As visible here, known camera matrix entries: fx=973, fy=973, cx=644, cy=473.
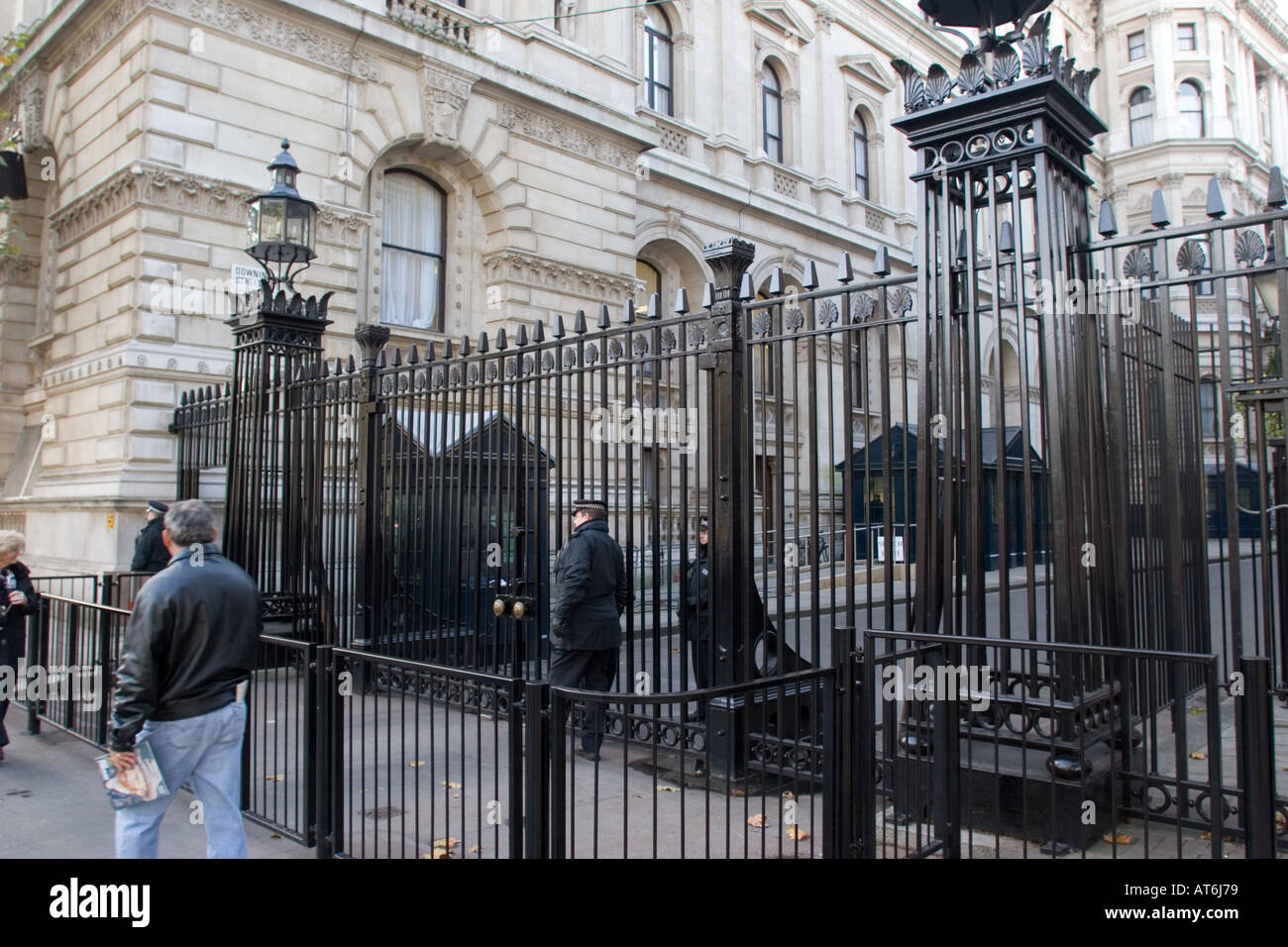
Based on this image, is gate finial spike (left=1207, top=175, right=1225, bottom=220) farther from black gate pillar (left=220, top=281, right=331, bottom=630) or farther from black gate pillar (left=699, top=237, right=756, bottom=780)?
black gate pillar (left=220, top=281, right=331, bottom=630)

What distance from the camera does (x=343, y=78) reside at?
14938mm

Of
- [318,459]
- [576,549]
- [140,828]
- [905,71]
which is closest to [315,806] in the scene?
[140,828]

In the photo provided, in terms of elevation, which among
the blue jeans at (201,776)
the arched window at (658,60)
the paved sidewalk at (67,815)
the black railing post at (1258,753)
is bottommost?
the paved sidewalk at (67,815)

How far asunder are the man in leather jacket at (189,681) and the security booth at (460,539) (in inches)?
119

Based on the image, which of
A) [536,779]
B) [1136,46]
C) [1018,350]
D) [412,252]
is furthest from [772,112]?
[1136,46]

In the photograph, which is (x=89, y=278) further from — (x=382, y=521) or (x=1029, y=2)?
(x=1029, y=2)

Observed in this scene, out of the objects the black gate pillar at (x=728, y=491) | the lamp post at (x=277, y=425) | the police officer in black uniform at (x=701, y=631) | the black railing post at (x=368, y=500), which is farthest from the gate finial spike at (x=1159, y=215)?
the lamp post at (x=277, y=425)

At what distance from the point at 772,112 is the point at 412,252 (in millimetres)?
13429

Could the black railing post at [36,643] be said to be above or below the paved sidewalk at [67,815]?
above

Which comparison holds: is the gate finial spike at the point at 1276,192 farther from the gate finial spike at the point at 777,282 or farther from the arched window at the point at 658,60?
the arched window at the point at 658,60

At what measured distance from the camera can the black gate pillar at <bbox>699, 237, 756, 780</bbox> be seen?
625 centimetres

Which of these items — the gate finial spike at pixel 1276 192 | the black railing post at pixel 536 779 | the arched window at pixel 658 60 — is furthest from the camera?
the arched window at pixel 658 60

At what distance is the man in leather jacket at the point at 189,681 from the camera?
4.14 m

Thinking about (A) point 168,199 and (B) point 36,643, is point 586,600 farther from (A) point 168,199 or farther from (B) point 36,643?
(A) point 168,199
